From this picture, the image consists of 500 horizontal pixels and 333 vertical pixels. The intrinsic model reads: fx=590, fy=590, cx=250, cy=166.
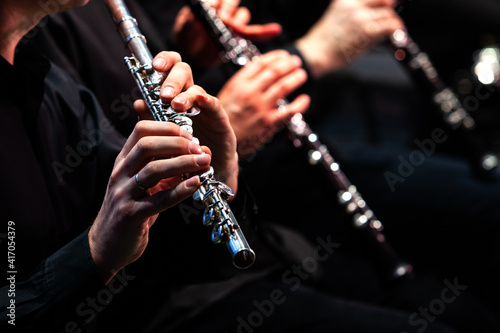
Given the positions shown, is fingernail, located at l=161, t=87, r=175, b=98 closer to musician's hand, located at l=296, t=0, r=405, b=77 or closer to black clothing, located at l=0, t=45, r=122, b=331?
black clothing, located at l=0, t=45, r=122, b=331

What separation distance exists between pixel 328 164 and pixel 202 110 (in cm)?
42

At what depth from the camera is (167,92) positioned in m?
0.59

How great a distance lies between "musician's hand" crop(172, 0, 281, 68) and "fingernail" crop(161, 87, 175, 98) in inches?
19.2

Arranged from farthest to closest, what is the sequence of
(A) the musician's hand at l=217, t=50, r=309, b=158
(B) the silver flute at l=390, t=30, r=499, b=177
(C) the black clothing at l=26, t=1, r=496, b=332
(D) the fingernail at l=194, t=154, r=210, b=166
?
(B) the silver flute at l=390, t=30, r=499, b=177
(A) the musician's hand at l=217, t=50, r=309, b=158
(C) the black clothing at l=26, t=1, r=496, b=332
(D) the fingernail at l=194, t=154, r=210, b=166

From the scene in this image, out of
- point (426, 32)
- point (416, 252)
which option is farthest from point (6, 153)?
point (426, 32)

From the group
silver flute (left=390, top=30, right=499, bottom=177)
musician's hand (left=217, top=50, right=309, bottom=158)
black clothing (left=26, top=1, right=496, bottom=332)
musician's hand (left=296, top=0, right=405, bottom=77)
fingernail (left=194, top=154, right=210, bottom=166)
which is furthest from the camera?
silver flute (left=390, top=30, right=499, bottom=177)

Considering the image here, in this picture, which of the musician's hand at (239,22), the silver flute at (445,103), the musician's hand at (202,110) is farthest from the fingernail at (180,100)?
the silver flute at (445,103)

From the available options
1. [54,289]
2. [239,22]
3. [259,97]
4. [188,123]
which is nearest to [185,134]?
[188,123]

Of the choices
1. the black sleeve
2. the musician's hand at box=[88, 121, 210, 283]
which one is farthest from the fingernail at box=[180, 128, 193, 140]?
the black sleeve

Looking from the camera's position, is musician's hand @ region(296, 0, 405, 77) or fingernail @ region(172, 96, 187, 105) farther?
musician's hand @ region(296, 0, 405, 77)

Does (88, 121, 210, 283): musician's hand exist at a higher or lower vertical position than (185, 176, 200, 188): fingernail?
higher

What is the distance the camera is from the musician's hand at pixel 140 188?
21.8 inches

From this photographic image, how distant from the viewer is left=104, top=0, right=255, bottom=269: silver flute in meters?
0.56

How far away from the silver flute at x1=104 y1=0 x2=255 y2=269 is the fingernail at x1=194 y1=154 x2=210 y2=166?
3 centimetres
